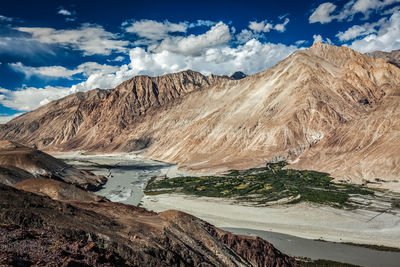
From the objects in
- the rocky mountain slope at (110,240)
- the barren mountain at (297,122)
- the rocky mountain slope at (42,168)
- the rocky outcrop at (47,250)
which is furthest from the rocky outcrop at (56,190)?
the barren mountain at (297,122)

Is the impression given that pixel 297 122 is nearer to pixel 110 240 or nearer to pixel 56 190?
pixel 56 190

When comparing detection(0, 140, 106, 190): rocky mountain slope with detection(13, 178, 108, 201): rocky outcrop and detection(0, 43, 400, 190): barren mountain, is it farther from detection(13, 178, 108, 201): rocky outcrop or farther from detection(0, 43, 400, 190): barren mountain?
detection(0, 43, 400, 190): barren mountain

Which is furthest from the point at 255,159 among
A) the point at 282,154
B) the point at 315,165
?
the point at 315,165

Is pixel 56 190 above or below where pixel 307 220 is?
above

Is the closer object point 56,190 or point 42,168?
point 56,190

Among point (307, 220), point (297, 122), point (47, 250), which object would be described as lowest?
point (307, 220)

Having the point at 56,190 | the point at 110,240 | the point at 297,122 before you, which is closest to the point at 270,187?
the point at 56,190
